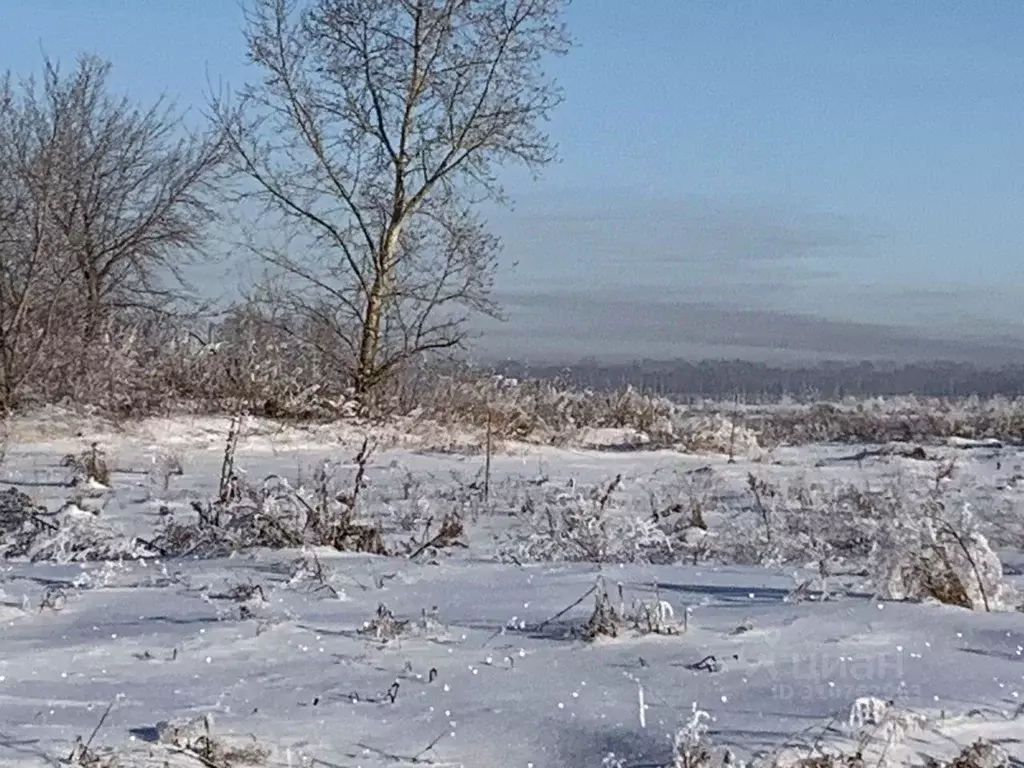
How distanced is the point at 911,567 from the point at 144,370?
1267 cm

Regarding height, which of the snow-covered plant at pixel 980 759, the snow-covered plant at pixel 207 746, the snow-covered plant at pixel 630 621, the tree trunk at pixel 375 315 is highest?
the tree trunk at pixel 375 315

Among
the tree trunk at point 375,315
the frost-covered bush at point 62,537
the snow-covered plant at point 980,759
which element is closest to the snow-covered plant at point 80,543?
the frost-covered bush at point 62,537

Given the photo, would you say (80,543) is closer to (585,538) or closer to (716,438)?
(585,538)

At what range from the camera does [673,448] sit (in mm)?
15438

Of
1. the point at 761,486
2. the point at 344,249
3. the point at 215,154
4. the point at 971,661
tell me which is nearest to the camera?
the point at 971,661

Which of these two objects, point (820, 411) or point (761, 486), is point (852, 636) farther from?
point (820, 411)

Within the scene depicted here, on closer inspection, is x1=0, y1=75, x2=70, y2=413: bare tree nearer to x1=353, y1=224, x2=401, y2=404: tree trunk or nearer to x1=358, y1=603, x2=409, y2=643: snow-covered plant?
x1=353, y1=224, x2=401, y2=404: tree trunk

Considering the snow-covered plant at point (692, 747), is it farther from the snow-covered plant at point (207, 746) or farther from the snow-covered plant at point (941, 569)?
the snow-covered plant at point (941, 569)

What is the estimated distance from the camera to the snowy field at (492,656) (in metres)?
3.04

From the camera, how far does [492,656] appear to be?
384cm

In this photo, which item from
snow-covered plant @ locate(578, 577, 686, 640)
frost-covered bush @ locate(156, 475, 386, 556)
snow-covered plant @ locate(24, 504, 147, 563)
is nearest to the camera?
snow-covered plant @ locate(578, 577, 686, 640)

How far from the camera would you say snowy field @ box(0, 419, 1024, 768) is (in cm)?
304

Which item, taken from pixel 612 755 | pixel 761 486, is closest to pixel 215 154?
pixel 761 486

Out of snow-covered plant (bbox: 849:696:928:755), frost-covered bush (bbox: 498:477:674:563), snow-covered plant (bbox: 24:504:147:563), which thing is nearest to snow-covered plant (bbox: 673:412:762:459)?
frost-covered bush (bbox: 498:477:674:563)
